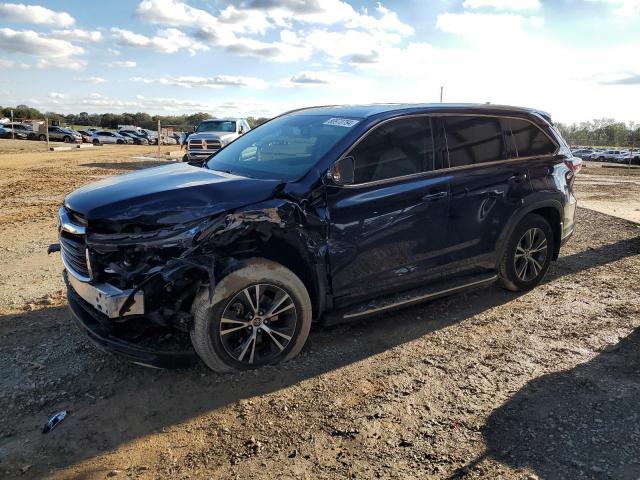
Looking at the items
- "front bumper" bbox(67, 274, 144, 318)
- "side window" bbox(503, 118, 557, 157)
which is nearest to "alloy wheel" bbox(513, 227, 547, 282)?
"side window" bbox(503, 118, 557, 157)

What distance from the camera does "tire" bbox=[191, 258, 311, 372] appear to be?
11.3ft

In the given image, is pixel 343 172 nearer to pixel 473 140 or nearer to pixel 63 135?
pixel 473 140

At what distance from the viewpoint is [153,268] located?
332cm

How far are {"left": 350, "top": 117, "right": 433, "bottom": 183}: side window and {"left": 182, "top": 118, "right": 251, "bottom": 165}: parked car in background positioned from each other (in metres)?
13.4

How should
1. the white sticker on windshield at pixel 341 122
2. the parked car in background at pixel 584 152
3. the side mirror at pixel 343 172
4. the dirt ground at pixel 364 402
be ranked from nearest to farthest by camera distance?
the dirt ground at pixel 364 402
the side mirror at pixel 343 172
the white sticker on windshield at pixel 341 122
the parked car in background at pixel 584 152

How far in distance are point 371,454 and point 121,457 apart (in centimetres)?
141

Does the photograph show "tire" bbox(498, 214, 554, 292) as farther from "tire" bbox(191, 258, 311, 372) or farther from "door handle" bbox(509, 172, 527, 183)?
"tire" bbox(191, 258, 311, 372)

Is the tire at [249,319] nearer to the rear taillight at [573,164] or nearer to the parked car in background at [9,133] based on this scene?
the rear taillight at [573,164]

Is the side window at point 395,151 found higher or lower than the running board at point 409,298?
higher

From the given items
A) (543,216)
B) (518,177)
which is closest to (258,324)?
(518,177)

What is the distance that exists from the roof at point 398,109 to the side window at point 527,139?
0.14m

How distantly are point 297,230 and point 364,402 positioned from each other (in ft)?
4.21

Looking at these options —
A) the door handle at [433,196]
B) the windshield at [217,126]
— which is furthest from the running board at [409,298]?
the windshield at [217,126]

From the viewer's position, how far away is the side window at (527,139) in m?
5.16
